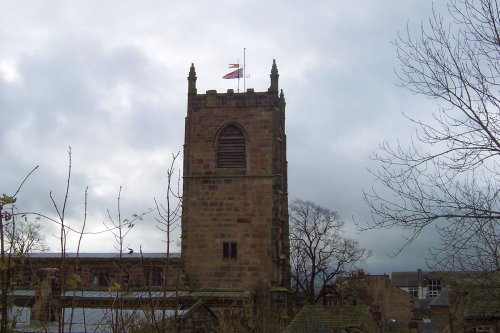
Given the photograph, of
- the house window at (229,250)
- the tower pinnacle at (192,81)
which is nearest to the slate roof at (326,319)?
the house window at (229,250)

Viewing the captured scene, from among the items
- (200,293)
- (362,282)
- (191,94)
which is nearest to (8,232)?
(200,293)

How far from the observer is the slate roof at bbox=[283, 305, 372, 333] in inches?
998

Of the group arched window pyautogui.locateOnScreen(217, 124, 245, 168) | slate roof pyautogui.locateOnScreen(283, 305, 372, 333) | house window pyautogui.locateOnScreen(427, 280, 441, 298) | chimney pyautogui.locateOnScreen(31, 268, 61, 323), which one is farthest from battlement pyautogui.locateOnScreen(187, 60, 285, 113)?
house window pyautogui.locateOnScreen(427, 280, 441, 298)

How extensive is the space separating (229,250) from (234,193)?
271cm

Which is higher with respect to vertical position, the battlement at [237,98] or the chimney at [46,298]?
the battlement at [237,98]

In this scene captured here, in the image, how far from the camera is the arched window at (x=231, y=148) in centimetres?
2817

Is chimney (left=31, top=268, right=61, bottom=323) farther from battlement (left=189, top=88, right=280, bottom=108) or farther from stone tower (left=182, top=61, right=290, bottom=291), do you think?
battlement (left=189, top=88, right=280, bottom=108)

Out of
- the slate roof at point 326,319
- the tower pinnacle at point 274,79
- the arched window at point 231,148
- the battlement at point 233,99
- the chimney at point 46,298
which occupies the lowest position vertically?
the slate roof at point 326,319

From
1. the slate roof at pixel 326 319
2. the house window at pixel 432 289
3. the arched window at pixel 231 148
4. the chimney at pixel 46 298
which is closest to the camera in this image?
the chimney at pixel 46 298

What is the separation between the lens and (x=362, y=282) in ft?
199

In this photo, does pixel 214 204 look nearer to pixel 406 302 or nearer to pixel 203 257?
pixel 203 257

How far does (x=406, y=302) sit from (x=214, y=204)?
124 feet

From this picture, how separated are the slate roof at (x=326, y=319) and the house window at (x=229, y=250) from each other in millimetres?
4081

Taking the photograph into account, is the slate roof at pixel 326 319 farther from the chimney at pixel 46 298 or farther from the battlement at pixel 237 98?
the chimney at pixel 46 298
